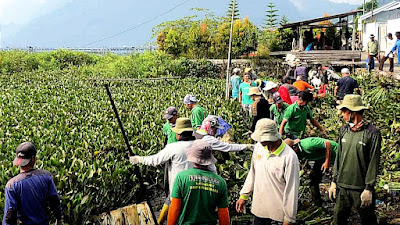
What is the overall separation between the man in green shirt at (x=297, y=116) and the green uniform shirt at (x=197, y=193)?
3.60 metres

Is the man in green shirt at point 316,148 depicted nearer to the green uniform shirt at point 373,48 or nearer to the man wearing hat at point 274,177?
the man wearing hat at point 274,177

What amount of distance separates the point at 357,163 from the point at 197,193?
191cm

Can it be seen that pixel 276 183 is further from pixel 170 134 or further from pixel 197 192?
pixel 170 134

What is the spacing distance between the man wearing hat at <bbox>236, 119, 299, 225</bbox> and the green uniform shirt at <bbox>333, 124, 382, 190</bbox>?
2.65 feet

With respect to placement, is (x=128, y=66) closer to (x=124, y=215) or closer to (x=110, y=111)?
(x=110, y=111)

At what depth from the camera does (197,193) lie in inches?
168

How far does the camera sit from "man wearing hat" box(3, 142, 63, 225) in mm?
4641

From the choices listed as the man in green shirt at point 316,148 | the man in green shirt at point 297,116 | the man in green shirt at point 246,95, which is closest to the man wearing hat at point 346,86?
the man in green shirt at point 246,95

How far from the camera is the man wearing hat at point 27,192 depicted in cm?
464

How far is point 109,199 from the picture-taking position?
7.31 metres

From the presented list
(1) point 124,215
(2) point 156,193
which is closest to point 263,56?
(2) point 156,193

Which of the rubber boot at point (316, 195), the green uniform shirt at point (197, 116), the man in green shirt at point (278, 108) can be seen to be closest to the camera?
the rubber boot at point (316, 195)

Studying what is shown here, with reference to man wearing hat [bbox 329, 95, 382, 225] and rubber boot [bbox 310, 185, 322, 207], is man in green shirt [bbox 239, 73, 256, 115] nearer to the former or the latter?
rubber boot [bbox 310, 185, 322, 207]

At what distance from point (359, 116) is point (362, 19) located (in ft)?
141
